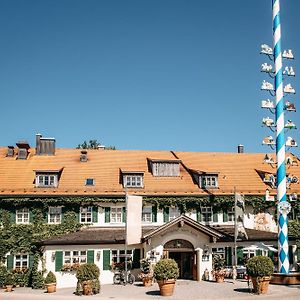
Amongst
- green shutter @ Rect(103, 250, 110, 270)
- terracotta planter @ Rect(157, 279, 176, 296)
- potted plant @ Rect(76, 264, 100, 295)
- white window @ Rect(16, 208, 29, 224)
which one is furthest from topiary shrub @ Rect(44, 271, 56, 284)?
terracotta planter @ Rect(157, 279, 176, 296)

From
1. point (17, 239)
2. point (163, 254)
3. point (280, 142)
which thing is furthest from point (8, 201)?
point (280, 142)

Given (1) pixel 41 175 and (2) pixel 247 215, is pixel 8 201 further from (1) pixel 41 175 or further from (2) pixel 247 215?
(2) pixel 247 215

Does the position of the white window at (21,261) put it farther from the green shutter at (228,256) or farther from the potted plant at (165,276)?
the green shutter at (228,256)

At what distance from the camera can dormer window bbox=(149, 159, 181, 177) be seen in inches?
1364

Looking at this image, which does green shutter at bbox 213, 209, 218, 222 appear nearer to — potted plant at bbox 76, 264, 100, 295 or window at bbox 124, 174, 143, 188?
window at bbox 124, 174, 143, 188

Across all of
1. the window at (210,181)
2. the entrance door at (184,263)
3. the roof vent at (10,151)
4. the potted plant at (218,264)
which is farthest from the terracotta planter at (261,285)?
the roof vent at (10,151)

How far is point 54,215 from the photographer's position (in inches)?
1235

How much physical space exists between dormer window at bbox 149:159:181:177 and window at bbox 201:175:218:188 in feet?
7.32

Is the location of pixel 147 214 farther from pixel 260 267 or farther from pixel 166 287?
pixel 260 267

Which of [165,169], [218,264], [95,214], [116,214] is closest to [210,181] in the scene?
[165,169]

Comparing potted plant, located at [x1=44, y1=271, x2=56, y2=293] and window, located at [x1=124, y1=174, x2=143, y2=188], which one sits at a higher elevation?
window, located at [x1=124, y1=174, x2=143, y2=188]

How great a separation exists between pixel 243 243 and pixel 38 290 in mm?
14197

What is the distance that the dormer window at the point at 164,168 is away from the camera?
34.7 metres

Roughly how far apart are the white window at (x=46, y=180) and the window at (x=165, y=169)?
7665mm
